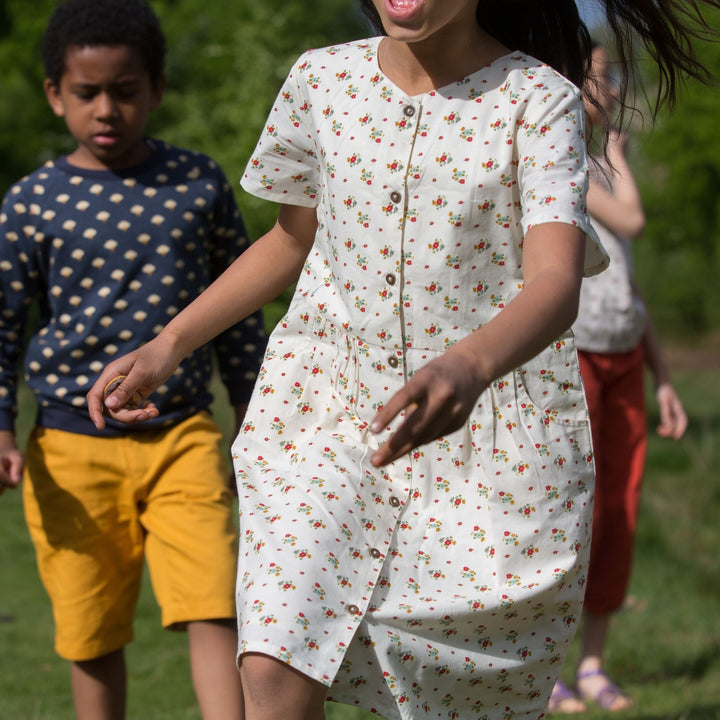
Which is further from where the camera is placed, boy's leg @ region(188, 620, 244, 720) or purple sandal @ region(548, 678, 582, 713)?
purple sandal @ region(548, 678, 582, 713)

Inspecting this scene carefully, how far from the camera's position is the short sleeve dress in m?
2.41

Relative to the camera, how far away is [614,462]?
15.4 ft

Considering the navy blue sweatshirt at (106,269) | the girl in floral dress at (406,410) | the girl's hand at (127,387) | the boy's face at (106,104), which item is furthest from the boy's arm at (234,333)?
the girl's hand at (127,387)

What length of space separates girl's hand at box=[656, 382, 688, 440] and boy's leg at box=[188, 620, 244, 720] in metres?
1.95

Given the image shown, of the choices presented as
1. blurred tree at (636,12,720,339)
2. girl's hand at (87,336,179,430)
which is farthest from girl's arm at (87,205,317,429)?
blurred tree at (636,12,720,339)

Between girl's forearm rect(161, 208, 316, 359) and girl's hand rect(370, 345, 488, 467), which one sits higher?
girl's hand rect(370, 345, 488, 467)

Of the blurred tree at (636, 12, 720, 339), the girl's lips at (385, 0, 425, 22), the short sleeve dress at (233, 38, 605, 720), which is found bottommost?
the blurred tree at (636, 12, 720, 339)

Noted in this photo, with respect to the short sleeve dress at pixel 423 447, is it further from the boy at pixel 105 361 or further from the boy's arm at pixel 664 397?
the boy's arm at pixel 664 397

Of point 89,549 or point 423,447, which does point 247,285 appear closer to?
point 423,447

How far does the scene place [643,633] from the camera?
17.9 feet

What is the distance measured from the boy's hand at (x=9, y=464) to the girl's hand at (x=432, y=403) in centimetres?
185

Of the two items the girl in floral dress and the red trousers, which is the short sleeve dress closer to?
the girl in floral dress

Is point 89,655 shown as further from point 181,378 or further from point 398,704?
point 398,704

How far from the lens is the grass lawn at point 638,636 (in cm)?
430
